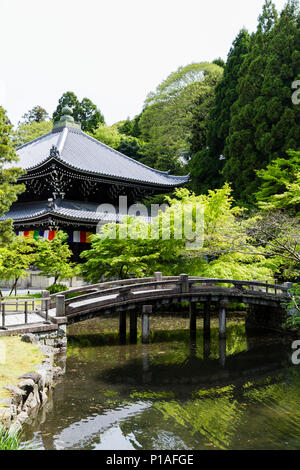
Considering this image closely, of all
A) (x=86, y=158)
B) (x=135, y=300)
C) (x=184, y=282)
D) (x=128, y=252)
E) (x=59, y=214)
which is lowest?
(x=135, y=300)

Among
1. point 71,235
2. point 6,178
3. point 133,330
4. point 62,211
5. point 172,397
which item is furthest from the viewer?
point 71,235

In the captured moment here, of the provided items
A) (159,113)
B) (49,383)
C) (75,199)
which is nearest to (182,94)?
(159,113)

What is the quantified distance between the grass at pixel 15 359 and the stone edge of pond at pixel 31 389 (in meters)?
0.15

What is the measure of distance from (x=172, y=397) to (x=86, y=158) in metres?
20.6

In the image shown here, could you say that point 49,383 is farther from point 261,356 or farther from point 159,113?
point 159,113

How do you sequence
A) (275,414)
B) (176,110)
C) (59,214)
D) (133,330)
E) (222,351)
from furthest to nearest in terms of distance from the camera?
(176,110)
(59,214)
(133,330)
(222,351)
(275,414)

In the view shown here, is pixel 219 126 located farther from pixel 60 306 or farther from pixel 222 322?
pixel 60 306

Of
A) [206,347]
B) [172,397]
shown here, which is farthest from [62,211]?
[172,397]

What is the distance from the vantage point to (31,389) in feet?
30.3

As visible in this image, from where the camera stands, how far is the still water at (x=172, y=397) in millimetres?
8203

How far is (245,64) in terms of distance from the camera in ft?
99.5

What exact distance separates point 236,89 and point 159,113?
52.0ft

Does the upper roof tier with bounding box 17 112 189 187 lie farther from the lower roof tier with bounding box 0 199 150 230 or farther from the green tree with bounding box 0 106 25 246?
the green tree with bounding box 0 106 25 246

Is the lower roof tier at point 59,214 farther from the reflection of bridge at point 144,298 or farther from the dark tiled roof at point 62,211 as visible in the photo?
the reflection of bridge at point 144,298
